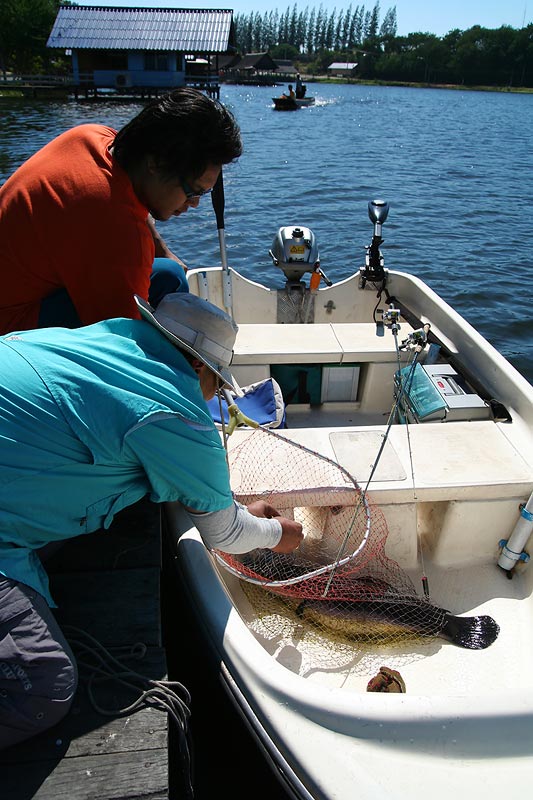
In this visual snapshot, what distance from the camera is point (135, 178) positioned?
2.08 meters

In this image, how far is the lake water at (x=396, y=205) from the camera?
35.4 feet

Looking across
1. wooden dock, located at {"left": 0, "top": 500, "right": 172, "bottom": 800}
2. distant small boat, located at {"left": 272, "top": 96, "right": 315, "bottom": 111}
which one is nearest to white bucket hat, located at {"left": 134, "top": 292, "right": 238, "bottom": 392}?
wooden dock, located at {"left": 0, "top": 500, "right": 172, "bottom": 800}

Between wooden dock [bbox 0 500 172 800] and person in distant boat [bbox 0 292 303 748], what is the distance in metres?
0.09

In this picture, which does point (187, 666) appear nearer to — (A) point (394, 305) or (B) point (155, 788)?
(B) point (155, 788)

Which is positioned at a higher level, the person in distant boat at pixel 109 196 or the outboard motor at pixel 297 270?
the person in distant boat at pixel 109 196

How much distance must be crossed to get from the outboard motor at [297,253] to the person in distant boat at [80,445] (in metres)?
4.02

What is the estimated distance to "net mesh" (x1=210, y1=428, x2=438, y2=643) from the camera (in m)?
2.95

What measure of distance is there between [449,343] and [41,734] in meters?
3.98

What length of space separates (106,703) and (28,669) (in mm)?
355

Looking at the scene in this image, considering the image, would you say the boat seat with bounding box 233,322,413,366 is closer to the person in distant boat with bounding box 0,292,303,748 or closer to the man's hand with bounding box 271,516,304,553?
the man's hand with bounding box 271,516,304,553

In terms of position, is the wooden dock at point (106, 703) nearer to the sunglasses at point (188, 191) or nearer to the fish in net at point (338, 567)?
the fish in net at point (338, 567)

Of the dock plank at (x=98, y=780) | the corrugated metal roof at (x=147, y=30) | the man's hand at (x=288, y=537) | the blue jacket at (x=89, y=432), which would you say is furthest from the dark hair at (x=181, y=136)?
the corrugated metal roof at (x=147, y=30)

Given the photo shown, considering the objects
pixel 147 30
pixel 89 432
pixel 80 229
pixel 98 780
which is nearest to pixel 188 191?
pixel 80 229

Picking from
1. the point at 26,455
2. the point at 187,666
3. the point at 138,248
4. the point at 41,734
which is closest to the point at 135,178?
the point at 138,248
